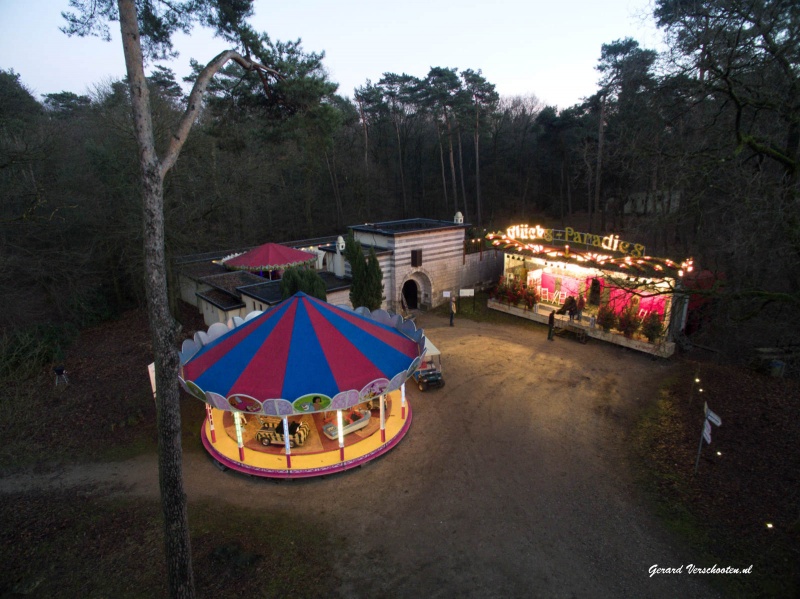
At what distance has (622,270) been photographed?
63.9 feet

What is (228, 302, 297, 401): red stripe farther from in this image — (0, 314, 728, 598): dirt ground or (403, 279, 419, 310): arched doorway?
(403, 279, 419, 310): arched doorway

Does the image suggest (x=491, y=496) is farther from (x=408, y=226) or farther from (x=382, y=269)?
(x=408, y=226)

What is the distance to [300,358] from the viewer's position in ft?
37.7

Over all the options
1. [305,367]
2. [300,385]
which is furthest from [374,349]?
[300,385]

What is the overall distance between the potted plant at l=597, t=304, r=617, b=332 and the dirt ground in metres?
3.56

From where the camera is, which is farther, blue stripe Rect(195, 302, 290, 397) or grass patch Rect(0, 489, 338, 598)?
blue stripe Rect(195, 302, 290, 397)

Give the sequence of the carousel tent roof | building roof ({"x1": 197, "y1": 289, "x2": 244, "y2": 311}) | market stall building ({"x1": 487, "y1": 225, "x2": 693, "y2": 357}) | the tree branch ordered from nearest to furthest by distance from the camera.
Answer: the tree branch, market stall building ({"x1": 487, "y1": 225, "x2": 693, "y2": 357}), building roof ({"x1": 197, "y1": 289, "x2": 244, "y2": 311}), the carousel tent roof

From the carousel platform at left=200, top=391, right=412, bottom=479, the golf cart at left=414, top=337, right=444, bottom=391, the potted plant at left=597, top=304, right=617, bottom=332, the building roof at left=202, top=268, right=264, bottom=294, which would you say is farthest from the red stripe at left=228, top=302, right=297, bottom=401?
the potted plant at left=597, top=304, right=617, bottom=332

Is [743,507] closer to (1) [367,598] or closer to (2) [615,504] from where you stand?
(2) [615,504]

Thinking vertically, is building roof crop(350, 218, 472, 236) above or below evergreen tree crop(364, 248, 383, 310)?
above

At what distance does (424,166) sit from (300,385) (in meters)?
40.9

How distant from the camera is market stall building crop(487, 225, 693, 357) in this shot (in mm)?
18453

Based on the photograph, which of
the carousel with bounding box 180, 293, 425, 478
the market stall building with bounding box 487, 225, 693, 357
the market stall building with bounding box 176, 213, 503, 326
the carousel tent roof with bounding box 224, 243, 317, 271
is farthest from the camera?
the carousel tent roof with bounding box 224, 243, 317, 271

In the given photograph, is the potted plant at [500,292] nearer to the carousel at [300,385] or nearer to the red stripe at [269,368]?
the carousel at [300,385]
